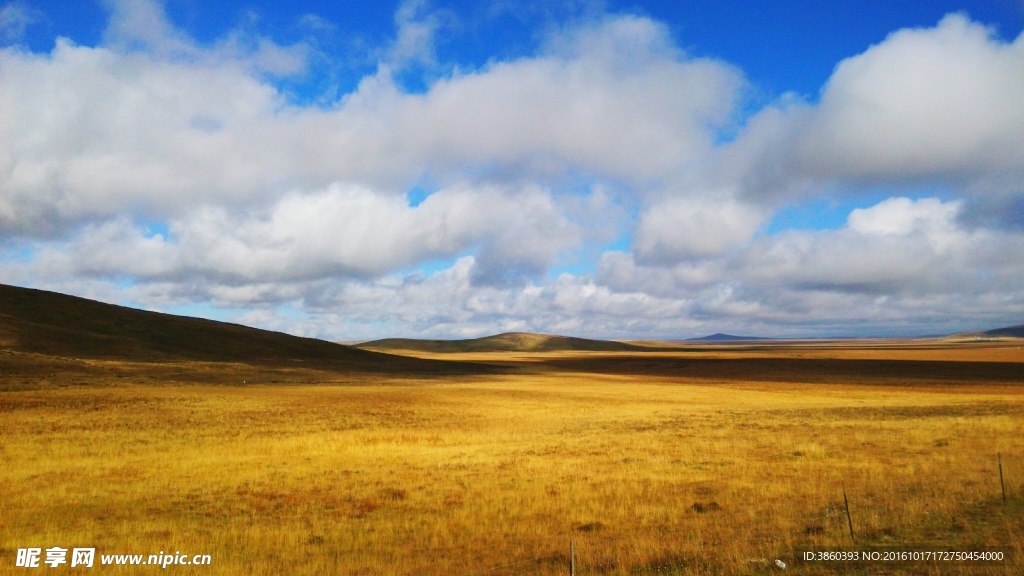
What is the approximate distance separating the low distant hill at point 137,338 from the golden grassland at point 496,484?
165 ft

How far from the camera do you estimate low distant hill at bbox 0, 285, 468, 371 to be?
83750mm

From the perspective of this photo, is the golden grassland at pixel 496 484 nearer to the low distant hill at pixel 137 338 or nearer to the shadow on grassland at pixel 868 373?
the shadow on grassland at pixel 868 373

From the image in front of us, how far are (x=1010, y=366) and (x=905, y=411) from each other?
75713mm

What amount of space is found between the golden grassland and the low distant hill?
165 feet

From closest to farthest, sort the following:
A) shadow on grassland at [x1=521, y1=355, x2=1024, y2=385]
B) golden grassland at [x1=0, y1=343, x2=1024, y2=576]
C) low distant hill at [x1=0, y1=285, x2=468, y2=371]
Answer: golden grassland at [x1=0, y1=343, x2=1024, y2=576], shadow on grassland at [x1=521, y1=355, x2=1024, y2=385], low distant hill at [x1=0, y1=285, x2=468, y2=371]

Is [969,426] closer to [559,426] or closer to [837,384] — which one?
[559,426]

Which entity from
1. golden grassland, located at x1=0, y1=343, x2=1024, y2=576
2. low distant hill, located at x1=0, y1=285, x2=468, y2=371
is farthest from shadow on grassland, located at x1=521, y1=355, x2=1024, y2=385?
low distant hill, located at x1=0, y1=285, x2=468, y2=371

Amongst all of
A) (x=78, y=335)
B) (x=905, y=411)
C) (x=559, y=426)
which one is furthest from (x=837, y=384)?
Answer: (x=78, y=335)

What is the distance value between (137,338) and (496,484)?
10006 cm

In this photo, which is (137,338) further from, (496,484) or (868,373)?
(868,373)

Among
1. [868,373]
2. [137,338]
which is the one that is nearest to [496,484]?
[868,373]

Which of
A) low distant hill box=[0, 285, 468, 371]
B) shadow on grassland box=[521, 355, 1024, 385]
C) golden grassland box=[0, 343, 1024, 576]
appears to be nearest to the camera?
golden grassland box=[0, 343, 1024, 576]

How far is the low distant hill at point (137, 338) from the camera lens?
83.8 meters

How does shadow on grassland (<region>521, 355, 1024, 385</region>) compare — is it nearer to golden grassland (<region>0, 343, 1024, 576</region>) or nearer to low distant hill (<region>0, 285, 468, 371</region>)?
golden grassland (<region>0, 343, 1024, 576</region>)
